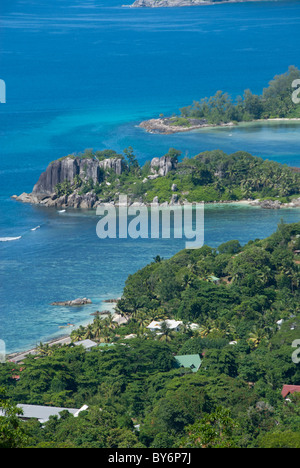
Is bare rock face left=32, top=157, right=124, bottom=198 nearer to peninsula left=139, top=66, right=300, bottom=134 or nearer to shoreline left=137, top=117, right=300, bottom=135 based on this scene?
shoreline left=137, top=117, right=300, bottom=135

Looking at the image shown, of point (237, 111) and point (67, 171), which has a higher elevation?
point (237, 111)

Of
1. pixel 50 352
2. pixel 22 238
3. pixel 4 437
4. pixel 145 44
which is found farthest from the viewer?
pixel 145 44

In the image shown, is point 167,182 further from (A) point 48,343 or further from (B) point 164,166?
(A) point 48,343

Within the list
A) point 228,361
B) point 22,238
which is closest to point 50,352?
point 228,361

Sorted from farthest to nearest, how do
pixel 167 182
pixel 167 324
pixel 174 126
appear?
pixel 174 126 → pixel 167 182 → pixel 167 324

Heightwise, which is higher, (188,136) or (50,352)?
(188,136)

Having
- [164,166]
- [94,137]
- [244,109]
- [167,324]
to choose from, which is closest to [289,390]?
[167,324]

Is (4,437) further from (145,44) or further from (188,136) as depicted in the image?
(145,44)
